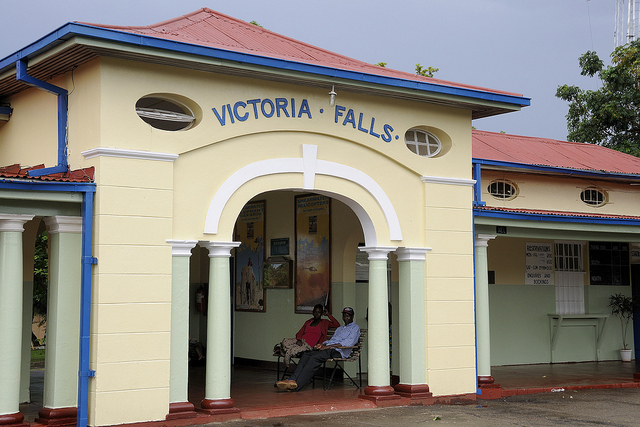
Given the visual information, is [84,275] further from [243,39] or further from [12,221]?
[243,39]

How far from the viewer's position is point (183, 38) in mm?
9336

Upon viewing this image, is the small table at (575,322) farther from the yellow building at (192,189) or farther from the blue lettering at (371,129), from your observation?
the blue lettering at (371,129)

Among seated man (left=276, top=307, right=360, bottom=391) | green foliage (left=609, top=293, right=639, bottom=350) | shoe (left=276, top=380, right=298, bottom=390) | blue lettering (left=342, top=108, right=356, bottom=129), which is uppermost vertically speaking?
blue lettering (left=342, top=108, right=356, bottom=129)

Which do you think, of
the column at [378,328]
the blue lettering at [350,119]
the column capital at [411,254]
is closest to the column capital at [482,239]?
the column capital at [411,254]

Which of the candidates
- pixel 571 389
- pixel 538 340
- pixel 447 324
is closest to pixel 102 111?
pixel 447 324

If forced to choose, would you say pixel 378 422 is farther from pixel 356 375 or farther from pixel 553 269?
pixel 553 269

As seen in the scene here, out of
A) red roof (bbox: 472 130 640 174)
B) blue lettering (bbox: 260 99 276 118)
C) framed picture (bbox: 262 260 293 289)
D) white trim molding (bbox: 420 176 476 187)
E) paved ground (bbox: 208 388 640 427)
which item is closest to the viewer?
paved ground (bbox: 208 388 640 427)

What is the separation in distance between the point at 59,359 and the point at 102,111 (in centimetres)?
269

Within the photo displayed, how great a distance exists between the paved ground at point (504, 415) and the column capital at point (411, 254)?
1944 mm

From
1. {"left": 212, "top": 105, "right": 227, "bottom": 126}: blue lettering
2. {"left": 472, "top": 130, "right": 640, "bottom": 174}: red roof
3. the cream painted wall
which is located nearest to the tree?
A: {"left": 472, "top": 130, "right": 640, "bottom": 174}: red roof

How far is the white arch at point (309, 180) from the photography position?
9.49 meters

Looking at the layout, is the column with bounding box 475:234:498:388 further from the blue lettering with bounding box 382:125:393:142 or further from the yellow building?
the blue lettering with bounding box 382:125:393:142

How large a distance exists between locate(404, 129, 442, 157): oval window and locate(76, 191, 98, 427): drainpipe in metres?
4.50

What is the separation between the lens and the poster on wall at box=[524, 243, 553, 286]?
15539 millimetres
